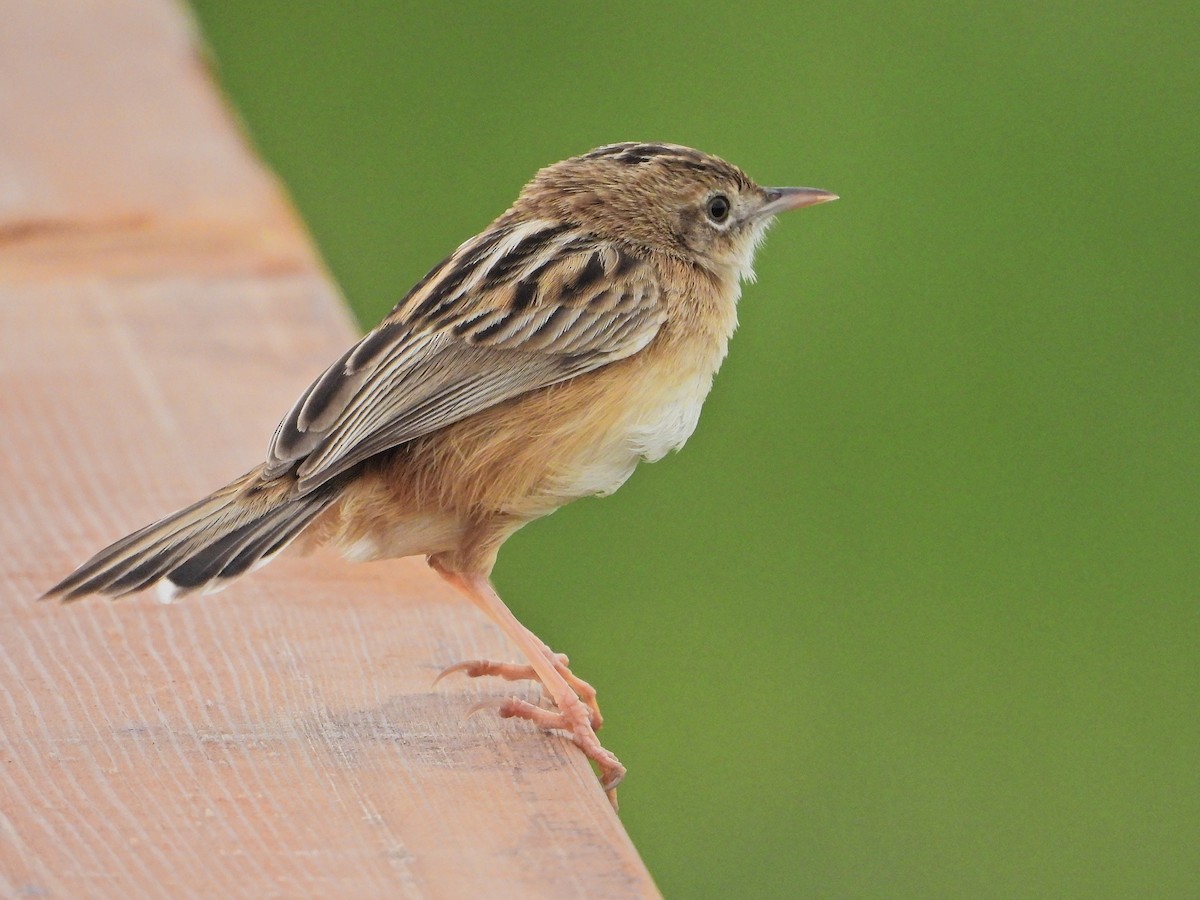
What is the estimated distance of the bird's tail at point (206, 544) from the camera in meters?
3.77

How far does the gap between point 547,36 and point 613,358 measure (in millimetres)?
8319

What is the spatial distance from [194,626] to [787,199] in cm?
256

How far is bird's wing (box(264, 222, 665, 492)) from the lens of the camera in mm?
4301

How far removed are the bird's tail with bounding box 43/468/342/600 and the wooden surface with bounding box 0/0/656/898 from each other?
169 mm

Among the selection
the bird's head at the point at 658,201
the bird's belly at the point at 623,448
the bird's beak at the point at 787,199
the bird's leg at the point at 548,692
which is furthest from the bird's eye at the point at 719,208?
the bird's leg at the point at 548,692

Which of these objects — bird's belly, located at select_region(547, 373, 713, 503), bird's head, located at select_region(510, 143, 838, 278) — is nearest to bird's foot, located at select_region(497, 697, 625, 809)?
bird's belly, located at select_region(547, 373, 713, 503)

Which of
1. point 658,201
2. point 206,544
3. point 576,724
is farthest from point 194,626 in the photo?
point 658,201

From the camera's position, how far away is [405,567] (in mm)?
4750

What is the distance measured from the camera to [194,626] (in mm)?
Answer: 4012

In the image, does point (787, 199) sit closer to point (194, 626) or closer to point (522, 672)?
point (522, 672)

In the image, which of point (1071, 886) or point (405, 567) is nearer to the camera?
point (405, 567)

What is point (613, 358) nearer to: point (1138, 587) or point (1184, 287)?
point (1138, 587)

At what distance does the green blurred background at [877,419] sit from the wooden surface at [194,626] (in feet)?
9.93

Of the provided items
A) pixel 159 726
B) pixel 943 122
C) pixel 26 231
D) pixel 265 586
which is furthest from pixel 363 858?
pixel 943 122
